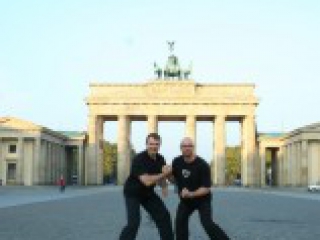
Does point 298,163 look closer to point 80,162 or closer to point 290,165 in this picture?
point 290,165

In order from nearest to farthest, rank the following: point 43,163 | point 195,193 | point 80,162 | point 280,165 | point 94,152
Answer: point 195,193, point 43,163, point 94,152, point 80,162, point 280,165

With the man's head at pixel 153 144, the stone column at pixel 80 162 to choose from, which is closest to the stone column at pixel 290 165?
the stone column at pixel 80 162

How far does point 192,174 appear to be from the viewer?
1154cm

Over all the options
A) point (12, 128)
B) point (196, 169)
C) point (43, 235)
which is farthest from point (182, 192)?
point (12, 128)

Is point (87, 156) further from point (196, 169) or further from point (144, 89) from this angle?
point (196, 169)

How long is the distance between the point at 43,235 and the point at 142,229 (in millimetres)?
3153

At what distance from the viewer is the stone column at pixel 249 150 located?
109m

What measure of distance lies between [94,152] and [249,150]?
897 inches

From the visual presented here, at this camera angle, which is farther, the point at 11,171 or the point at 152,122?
the point at 152,122

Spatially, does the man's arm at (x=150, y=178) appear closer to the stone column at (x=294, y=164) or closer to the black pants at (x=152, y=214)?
the black pants at (x=152, y=214)

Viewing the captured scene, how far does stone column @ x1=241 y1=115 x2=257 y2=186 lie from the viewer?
357 ft

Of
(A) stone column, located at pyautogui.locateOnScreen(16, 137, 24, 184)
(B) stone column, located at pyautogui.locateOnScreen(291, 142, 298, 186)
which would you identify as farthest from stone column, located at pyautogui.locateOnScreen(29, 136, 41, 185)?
(B) stone column, located at pyautogui.locateOnScreen(291, 142, 298, 186)

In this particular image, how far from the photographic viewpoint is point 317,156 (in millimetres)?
103250

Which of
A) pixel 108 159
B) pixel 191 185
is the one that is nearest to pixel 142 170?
pixel 191 185
